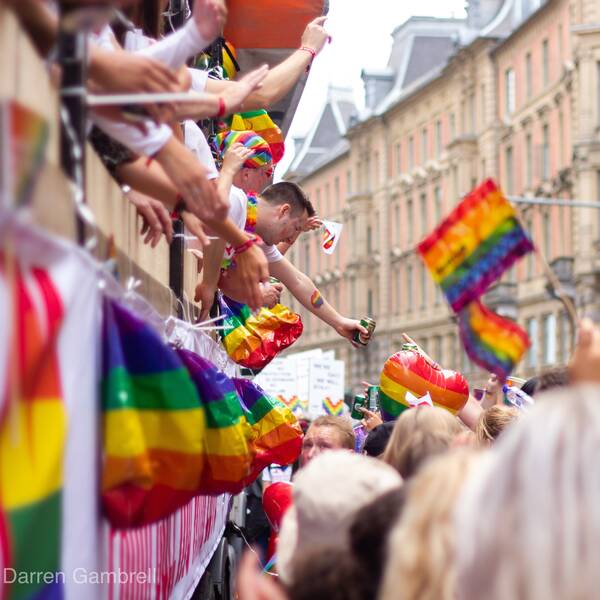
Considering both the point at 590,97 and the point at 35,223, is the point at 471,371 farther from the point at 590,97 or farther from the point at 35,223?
the point at 35,223

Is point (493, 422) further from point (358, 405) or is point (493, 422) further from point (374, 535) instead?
point (358, 405)

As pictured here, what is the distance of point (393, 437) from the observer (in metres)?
4.59

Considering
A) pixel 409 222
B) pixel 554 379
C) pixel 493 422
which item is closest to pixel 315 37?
pixel 554 379

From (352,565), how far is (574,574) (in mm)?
784

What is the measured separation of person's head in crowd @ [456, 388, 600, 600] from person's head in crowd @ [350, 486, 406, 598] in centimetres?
54

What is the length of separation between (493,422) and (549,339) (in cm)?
4609

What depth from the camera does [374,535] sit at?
10.6 ft

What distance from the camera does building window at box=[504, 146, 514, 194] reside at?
56781 mm

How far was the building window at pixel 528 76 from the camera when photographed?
55394 mm

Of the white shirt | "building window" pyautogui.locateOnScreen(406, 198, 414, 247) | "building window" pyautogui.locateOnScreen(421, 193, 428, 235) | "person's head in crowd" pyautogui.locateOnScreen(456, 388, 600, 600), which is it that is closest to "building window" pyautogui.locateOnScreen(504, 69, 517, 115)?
"building window" pyautogui.locateOnScreen(421, 193, 428, 235)

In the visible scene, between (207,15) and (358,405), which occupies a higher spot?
(207,15)

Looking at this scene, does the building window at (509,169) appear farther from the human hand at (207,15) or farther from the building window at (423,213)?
the human hand at (207,15)

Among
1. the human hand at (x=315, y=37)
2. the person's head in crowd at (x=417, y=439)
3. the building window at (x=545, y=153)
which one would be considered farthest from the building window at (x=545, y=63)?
the person's head in crowd at (x=417, y=439)

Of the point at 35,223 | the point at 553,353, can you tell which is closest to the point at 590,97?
the point at 553,353
